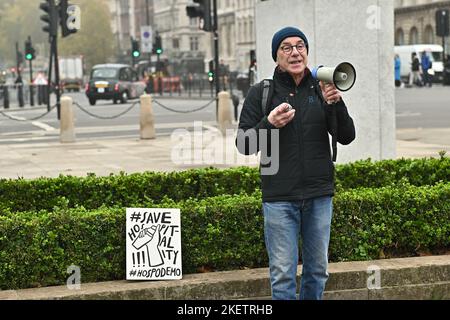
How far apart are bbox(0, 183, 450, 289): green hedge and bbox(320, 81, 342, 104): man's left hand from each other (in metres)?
1.67

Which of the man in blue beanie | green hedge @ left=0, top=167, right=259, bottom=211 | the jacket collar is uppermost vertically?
the jacket collar

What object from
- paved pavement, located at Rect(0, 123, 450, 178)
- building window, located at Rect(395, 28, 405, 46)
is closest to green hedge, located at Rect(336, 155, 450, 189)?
paved pavement, located at Rect(0, 123, 450, 178)

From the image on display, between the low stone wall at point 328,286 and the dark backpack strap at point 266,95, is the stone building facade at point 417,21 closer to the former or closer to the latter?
the low stone wall at point 328,286

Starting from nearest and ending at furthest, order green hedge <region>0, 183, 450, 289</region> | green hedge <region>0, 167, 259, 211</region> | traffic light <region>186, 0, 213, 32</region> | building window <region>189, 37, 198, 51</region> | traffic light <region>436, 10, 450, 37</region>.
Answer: green hedge <region>0, 183, 450, 289</region> → green hedge <region>0, 167, 259, 211</region> → traffic light <region>186, 0, 213, 32</region> → traffic light <region>436, 10, 450, 37</region> → building window <region>189, 37, 198, 51</region>

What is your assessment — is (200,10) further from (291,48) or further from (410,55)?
(410,55)

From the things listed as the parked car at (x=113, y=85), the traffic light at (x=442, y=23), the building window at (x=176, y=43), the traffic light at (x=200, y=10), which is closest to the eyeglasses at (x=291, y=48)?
the traffic light at (x=200, y=10)

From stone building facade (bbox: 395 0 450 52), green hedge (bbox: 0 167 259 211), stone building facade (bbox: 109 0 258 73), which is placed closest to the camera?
green hedge (bbox: 0 167 259 211)

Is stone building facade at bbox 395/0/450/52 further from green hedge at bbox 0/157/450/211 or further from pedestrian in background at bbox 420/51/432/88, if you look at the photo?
green hedge at bbox 0/157/450/211

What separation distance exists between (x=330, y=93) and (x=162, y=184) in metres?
3.12

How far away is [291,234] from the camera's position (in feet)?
20.7

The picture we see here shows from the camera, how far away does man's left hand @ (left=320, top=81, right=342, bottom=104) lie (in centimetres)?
605

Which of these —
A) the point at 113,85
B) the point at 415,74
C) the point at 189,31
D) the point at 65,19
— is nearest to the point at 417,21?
the point at 415,74
